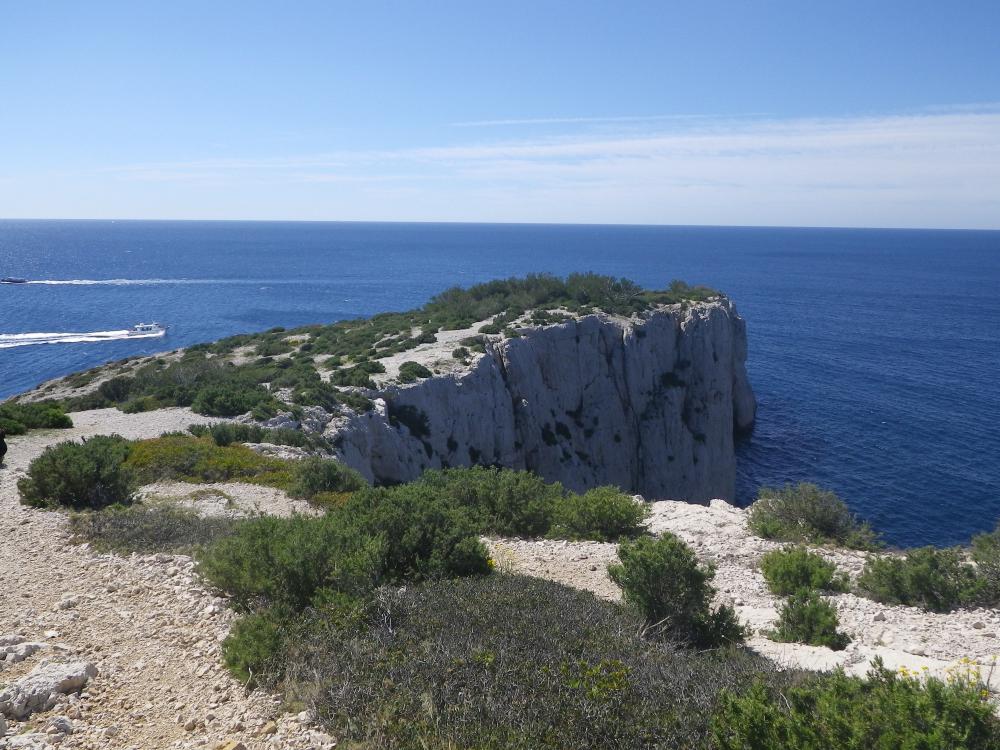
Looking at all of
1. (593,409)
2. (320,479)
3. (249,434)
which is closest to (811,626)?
(320,479)

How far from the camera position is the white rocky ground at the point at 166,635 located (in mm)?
6195

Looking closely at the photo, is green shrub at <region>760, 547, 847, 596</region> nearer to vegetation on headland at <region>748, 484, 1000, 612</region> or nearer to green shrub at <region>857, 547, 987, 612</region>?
vegetation on headland at <region>748, 484, 1000, 612</region>

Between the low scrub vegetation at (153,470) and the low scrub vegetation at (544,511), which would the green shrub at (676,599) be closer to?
the low scrub vegetation at (544,511)

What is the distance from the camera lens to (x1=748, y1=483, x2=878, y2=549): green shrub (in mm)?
13805

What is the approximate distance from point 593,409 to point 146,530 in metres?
29.4

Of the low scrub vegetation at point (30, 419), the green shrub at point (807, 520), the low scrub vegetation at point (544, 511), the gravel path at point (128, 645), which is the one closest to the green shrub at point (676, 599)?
the gravel path at point (128, 645)

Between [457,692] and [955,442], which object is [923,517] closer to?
[955,442]

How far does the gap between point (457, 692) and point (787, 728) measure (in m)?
2.61

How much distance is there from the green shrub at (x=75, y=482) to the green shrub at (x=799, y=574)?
1211 cm

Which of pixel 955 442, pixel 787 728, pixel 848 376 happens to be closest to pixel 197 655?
pixel 787 728

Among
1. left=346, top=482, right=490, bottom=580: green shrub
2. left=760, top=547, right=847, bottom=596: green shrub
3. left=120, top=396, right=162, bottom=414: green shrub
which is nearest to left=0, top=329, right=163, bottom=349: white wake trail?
left=120, top=396, right=162, bottom=414: green shrub

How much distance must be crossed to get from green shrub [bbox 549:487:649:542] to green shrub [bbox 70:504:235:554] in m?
6.22

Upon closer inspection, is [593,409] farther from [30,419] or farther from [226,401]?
[30,419]

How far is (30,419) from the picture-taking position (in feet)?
71.3
